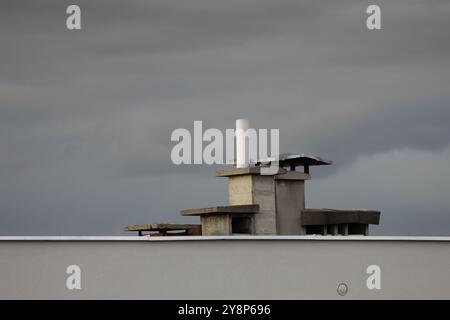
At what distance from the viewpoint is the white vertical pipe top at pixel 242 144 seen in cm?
2308

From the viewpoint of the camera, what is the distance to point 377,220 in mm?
23172

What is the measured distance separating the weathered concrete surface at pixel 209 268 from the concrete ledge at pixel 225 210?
2.93 m

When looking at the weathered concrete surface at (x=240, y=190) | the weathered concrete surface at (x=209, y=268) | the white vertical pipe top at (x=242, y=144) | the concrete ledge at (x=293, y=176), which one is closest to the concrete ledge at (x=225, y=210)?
the weathered concrete surface at (x=240, y=190)

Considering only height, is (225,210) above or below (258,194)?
below

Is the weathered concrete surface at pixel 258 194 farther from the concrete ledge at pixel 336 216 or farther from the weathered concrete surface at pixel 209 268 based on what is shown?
the weathered concrete surface at pixel 209 268

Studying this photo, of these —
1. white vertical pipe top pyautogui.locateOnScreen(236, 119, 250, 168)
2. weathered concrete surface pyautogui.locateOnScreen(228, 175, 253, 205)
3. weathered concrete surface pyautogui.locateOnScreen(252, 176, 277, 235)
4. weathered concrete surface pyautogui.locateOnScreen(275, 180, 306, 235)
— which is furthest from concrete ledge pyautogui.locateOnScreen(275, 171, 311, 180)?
white vertical pipe top pyautogui.locateOnScreen(236, 119, 250, 168)

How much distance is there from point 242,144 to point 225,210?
10.3ft

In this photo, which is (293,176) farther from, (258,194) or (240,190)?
(240,190)

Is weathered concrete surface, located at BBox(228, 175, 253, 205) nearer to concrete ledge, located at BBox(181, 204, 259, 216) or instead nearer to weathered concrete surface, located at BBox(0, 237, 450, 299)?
concrete ledge, located at BBox(181, 204, 259, 216)

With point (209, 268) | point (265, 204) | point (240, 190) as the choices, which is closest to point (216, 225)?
point (265, 204)

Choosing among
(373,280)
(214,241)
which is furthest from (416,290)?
(214,241)

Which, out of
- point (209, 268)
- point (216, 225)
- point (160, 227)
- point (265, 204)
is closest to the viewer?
point (209, 268)

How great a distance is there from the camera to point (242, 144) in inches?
913
